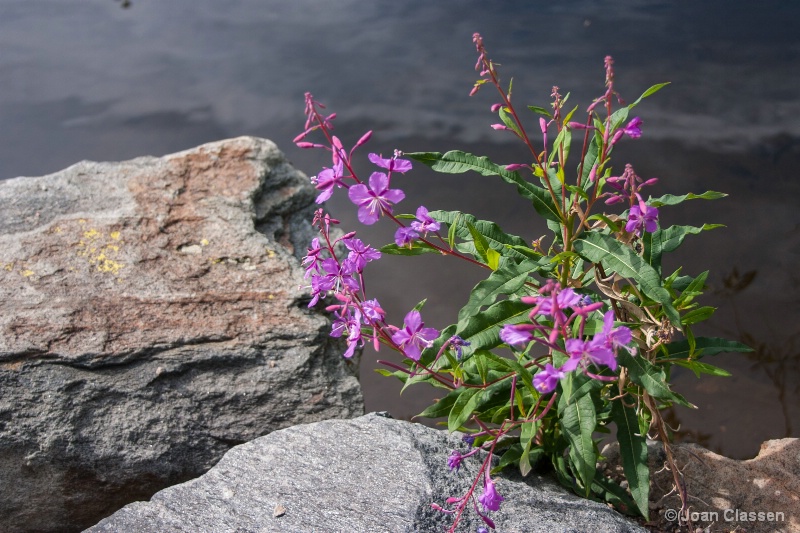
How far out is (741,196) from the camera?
4414mm

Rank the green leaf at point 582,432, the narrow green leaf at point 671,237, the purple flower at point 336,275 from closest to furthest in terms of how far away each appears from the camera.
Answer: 1. the purple flower at point 336,275
2. the green leaf at point 582,432
3. the narrow green leaf at point 671,237

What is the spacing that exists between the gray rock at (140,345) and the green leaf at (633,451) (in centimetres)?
101

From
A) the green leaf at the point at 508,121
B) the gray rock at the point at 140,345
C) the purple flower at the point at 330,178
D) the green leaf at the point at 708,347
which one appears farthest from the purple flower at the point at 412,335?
the gray rock at the point at 140,345

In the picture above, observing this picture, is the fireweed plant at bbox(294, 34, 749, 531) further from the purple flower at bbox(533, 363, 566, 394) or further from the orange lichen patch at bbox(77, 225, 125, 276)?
the orange lichen patch at bbox(77, 225, 125, 276)

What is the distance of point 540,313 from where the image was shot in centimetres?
194

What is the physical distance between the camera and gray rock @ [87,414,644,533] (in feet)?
6.88

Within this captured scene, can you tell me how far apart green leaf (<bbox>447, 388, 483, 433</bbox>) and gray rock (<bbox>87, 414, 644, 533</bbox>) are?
0.18 meters

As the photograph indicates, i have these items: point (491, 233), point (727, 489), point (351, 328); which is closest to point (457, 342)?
point (351, 328)

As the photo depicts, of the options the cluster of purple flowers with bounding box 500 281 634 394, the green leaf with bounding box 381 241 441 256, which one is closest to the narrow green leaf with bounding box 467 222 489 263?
the green leaf with bounding box 381 241 441 256

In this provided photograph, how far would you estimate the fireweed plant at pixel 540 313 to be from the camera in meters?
1.97

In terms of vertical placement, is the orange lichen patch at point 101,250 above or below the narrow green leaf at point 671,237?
below

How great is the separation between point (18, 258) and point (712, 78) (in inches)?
169

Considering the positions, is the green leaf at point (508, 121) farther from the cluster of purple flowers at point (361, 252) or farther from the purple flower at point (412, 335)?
the purple flower at point (412, 335)

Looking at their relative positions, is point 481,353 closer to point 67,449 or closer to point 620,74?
point 67,449
